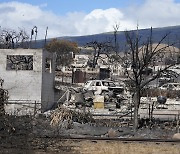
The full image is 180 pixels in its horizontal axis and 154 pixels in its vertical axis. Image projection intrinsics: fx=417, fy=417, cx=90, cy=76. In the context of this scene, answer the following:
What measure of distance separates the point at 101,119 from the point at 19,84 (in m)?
7.05

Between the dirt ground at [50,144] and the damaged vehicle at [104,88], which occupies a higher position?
the damaged vehicle at [104,88]

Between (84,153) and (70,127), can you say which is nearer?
(84,153)

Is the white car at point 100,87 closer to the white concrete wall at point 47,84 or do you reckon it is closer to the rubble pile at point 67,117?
the white concrete wall at point 47,84

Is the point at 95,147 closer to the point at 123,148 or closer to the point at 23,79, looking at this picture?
the point at 123,148

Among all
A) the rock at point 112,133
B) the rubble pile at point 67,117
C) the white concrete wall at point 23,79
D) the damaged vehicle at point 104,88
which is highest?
the white concrete wall at point 23,79

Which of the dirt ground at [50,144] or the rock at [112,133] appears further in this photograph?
the rock at [112,133]

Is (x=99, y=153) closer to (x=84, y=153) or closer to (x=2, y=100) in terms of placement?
(x=84, y=153)

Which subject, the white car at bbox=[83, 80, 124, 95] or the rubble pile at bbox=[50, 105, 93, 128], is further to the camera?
the white car at bbox=[83, 80, 124, 95]

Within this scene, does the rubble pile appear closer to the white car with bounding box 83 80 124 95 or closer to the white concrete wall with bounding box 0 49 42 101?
the white concrete wall with bounding box 0 49 42 101

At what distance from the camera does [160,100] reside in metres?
33.9

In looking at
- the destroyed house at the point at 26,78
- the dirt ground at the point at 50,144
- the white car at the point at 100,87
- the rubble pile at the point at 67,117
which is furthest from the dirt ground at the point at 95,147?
the white car at the point at 100,87

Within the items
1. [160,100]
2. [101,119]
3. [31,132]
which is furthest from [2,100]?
[160,100]

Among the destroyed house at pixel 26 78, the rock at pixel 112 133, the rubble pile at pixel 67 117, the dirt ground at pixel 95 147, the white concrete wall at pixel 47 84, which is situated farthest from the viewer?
the white concrete wall at pixel 47 84

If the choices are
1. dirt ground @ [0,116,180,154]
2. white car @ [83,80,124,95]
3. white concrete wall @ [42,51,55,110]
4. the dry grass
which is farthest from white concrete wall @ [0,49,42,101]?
the dry grass
